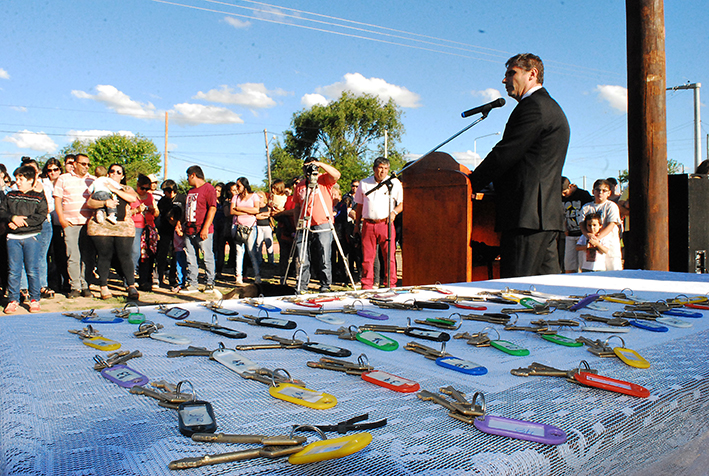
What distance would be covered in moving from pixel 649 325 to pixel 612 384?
607mm

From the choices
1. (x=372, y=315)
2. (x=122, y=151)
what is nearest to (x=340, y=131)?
(x=122, y=151)

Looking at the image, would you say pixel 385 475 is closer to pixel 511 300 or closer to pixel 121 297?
pixel 511 300

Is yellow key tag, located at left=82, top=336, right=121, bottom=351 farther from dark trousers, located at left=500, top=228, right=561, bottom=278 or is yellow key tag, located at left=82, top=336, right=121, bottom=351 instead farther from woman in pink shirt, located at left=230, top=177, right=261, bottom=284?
woman in pink shirt, located at left=230, top=177, right=261, bottom=284

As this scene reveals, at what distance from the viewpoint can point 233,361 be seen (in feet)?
3.03

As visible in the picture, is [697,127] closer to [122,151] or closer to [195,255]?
[195,255]

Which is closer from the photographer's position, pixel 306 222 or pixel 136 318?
pixel 136 318

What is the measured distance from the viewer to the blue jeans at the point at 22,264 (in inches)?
177

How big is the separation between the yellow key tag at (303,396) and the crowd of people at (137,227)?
12.3ft

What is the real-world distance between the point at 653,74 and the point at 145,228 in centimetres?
574

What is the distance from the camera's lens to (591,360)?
975 millimetres

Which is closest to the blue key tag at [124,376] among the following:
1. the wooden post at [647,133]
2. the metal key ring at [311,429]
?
the metal key ring at [311,429]

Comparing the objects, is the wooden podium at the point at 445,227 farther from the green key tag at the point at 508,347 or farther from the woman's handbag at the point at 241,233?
the woman's handbag at the point at 241,233

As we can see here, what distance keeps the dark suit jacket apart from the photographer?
2345 mm

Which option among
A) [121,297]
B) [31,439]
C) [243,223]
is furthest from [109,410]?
[243,223]
